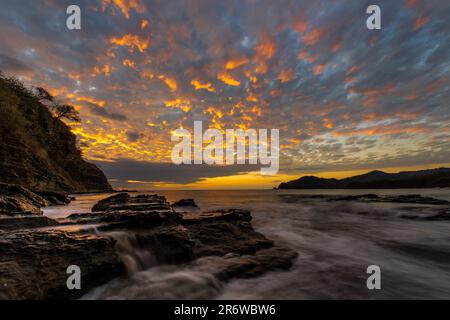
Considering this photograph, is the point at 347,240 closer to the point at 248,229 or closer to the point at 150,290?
the point at 248,229

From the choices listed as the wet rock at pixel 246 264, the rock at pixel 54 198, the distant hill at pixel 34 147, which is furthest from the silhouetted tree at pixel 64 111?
the wet rock at pixel 246 264

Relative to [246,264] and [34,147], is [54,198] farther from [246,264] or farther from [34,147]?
[246,264]

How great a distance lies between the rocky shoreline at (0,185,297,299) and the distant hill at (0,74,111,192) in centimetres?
1890

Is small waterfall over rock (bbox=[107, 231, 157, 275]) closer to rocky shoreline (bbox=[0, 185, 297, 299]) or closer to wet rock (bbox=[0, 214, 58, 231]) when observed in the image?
rocky shoreline (bbox=[0, 185, 297, 299])

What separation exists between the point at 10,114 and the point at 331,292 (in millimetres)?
37404

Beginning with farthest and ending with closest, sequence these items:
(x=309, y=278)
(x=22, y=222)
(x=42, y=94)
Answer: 1. (x=42, y=94)
2. (x=22, y=222)
3. (x=309, y=278)

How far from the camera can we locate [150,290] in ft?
14.7

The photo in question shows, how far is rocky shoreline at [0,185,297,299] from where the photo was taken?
3.69 m

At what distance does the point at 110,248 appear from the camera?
4.91m

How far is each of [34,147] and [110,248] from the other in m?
32.6

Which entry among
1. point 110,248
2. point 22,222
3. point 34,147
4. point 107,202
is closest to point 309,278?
point 110,248

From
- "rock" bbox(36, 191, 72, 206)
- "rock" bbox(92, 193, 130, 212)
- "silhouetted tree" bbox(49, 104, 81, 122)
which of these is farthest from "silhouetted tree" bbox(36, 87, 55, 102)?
"rock" bbox(92, 193, 130, 212)

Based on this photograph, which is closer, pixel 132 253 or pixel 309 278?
pixel 309 278
